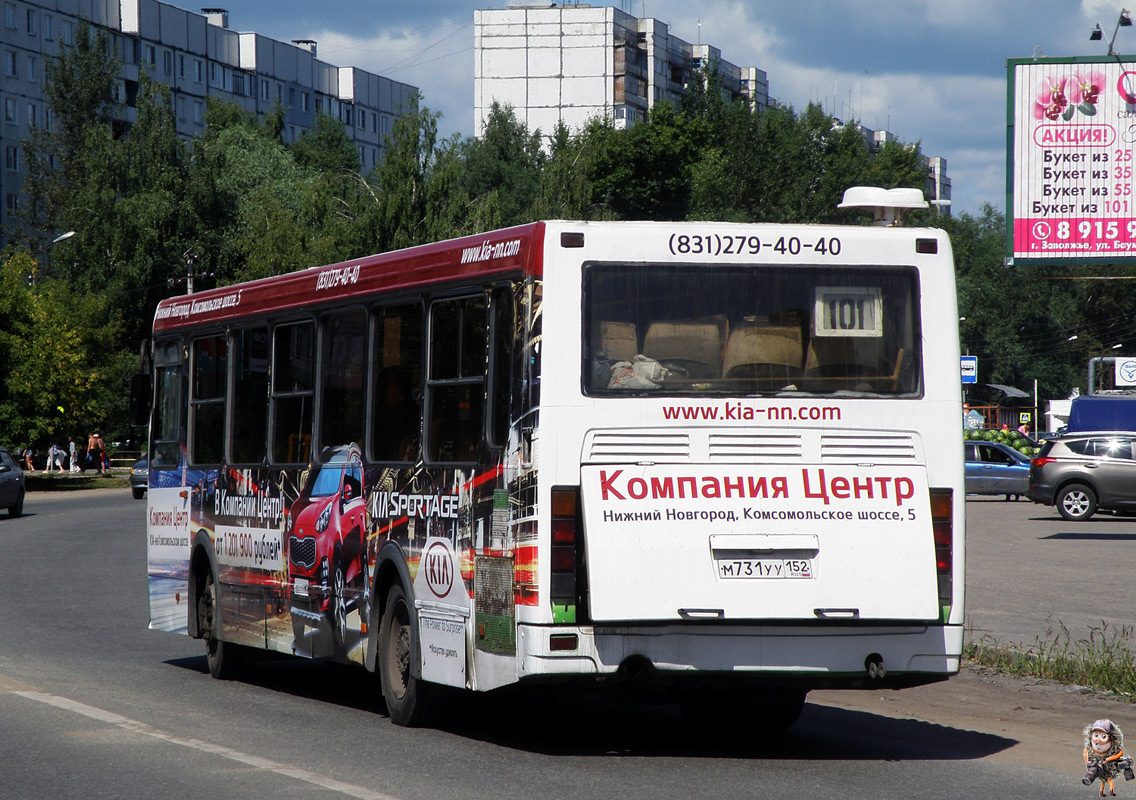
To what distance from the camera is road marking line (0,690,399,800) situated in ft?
24.4

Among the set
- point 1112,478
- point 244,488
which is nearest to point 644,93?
point 1112,478

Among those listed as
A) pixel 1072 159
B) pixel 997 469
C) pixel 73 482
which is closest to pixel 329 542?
pixel 1072 159

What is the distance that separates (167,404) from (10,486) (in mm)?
25882

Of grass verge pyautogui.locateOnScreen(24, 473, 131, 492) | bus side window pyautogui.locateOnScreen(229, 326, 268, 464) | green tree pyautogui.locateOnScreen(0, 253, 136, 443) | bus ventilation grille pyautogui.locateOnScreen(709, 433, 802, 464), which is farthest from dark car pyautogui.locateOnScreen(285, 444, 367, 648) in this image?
grass verge pyautogui.locateOnScreen(24, 473, 131, 492)

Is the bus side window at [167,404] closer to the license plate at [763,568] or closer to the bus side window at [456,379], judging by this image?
the bus side window at [456,379]

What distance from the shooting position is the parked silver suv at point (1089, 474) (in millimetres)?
33625

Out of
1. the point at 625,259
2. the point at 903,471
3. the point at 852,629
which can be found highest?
the point at 625,259

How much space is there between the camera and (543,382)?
816cm

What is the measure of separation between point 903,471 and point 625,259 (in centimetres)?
183

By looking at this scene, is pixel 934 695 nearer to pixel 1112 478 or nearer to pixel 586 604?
pixel 586 604

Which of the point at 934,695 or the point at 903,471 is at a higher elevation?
the point at 903,471

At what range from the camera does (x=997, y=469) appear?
1783 inches

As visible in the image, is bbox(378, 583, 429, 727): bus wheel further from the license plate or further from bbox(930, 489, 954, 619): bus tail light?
bbox(930, 489, 954, 619): bus tail light

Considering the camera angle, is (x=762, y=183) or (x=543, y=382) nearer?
(x=543, y=382)
